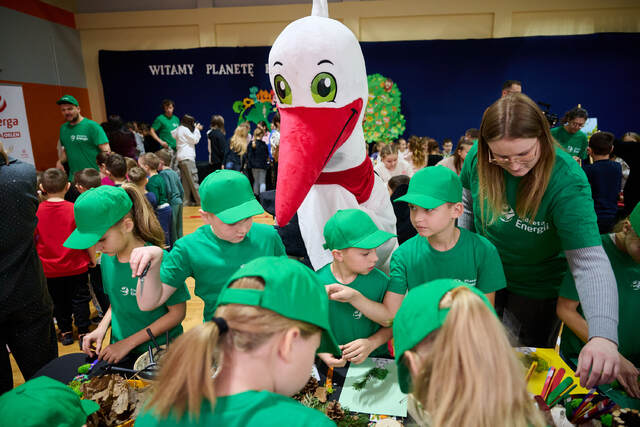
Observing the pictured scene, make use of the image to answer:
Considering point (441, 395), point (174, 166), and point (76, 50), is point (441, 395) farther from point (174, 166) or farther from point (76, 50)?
point (76, 50)

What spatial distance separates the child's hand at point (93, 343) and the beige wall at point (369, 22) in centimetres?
720

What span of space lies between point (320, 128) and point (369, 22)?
6.69 metres

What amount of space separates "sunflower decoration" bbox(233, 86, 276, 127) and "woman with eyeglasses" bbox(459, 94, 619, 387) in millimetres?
6829

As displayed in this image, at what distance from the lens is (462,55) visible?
730 cm

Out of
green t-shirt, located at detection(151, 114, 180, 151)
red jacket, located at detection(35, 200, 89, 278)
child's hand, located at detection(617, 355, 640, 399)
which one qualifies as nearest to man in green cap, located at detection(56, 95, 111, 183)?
red jacket, located at detection(35, 200, 89, 278)

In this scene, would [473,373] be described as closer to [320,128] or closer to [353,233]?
[353,233]

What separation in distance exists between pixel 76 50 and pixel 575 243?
9398mm

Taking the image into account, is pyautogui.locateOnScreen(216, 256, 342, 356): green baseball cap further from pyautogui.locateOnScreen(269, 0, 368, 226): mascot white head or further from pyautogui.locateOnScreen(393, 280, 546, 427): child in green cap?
pyautogui.locateOnScreen(269, 0, 368, 226): mascot white head

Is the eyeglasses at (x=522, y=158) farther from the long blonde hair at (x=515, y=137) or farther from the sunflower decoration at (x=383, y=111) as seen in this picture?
the sunflower decoration at (x=383, y=111)

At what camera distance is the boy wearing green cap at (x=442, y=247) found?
1.53 meters

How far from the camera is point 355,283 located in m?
1.63

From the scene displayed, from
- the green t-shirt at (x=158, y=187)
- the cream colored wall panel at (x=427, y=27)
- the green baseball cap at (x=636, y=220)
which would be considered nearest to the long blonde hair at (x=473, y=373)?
the green baseball cap at (x=636, y=220)

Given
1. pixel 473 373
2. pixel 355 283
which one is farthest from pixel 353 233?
pixel 473 373

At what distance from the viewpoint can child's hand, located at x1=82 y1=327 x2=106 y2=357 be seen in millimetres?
1609
